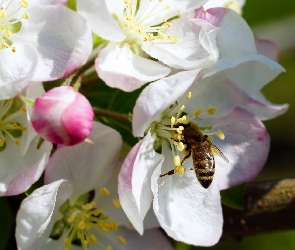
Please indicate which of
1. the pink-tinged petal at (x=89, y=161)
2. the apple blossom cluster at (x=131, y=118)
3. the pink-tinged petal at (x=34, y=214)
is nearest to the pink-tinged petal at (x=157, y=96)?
the apple blossom cluster at (x=131, y=118)

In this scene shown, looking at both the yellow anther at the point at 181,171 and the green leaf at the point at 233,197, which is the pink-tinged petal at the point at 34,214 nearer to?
the yellow anther at the point at 181,171

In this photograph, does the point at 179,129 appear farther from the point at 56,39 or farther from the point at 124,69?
the point at 56,39

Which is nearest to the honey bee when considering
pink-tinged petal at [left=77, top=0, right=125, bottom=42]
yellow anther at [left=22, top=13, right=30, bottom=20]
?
pink-tinged petal at [left=77, top=0, right=125, bottom=42]

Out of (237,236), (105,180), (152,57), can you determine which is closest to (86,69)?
(152,57)

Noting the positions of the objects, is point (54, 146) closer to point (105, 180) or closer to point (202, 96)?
point (105, 180)

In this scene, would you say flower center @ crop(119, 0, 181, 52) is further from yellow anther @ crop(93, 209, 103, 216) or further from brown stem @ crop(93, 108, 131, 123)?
yellow anther @ crop(93, 209, 103, 216)
